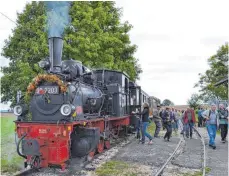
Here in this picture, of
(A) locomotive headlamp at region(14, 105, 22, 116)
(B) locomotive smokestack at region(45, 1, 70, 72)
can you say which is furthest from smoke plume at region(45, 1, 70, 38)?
→ (A) locomotive headlamp at region(14, 105, 22, 116)

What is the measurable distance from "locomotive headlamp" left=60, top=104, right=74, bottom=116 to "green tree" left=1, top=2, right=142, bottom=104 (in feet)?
34.2

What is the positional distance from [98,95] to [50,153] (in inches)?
131

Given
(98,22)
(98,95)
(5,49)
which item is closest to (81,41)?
(98,22)

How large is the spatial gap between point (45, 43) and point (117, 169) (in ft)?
38.6

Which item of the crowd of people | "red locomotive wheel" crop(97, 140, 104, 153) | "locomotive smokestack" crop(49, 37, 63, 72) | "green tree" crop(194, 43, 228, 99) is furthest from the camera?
"green tree" crop(194, 43, 228, 99)

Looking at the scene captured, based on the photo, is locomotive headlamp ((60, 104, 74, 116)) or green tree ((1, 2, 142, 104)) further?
green tree ((1, 2, 142, 104))

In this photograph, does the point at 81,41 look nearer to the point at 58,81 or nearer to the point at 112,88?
the point at 112,88

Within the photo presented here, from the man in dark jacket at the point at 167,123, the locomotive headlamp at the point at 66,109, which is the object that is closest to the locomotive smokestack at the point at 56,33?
the locomotive headlamp at the point at 66,109

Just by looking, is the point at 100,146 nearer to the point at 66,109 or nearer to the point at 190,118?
the point at 66,109

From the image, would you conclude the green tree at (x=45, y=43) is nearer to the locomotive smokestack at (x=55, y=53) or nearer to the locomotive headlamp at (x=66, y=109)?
the locomotive smokestack at (x=55, y=53)

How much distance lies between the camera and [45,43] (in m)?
17.3

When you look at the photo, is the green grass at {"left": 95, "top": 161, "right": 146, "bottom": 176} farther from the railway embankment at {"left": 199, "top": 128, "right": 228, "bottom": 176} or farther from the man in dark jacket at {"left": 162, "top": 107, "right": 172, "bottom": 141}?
the man in dark jacket at {"left": 162, "top": 107, "right": 172, "bottom": 141}

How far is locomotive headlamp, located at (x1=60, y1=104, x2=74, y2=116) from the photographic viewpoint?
22.6ft

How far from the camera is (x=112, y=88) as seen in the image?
1112cm
